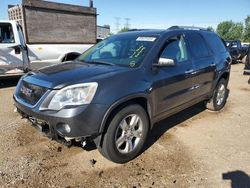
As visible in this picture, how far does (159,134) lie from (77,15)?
23.5 ft

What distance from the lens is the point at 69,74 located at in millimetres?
3539

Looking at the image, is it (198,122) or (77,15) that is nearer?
(198,122)

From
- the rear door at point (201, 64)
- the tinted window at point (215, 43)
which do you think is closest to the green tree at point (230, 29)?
the tinted window at point (215, 43)

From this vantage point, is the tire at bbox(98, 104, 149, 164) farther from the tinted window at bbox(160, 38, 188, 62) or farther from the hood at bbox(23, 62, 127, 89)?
the tinted window at bbox(160, 38, 188, 62)

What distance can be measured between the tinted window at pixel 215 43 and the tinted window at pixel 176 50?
1219 mm

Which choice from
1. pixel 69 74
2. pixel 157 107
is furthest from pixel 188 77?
pixel 69 74

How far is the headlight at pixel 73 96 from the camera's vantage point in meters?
3.13

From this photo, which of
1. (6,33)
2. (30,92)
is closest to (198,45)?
(30,92)

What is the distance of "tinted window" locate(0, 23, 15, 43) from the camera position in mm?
8125

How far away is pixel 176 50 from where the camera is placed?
177 inches

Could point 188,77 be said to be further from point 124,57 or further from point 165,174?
point 165,174

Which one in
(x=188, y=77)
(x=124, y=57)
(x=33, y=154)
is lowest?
(x=33, y=154)

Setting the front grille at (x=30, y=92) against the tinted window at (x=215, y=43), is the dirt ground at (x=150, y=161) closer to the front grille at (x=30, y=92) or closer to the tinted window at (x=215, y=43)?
the front grille at (x=30, y=92)

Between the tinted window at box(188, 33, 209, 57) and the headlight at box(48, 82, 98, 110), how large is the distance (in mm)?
2508
